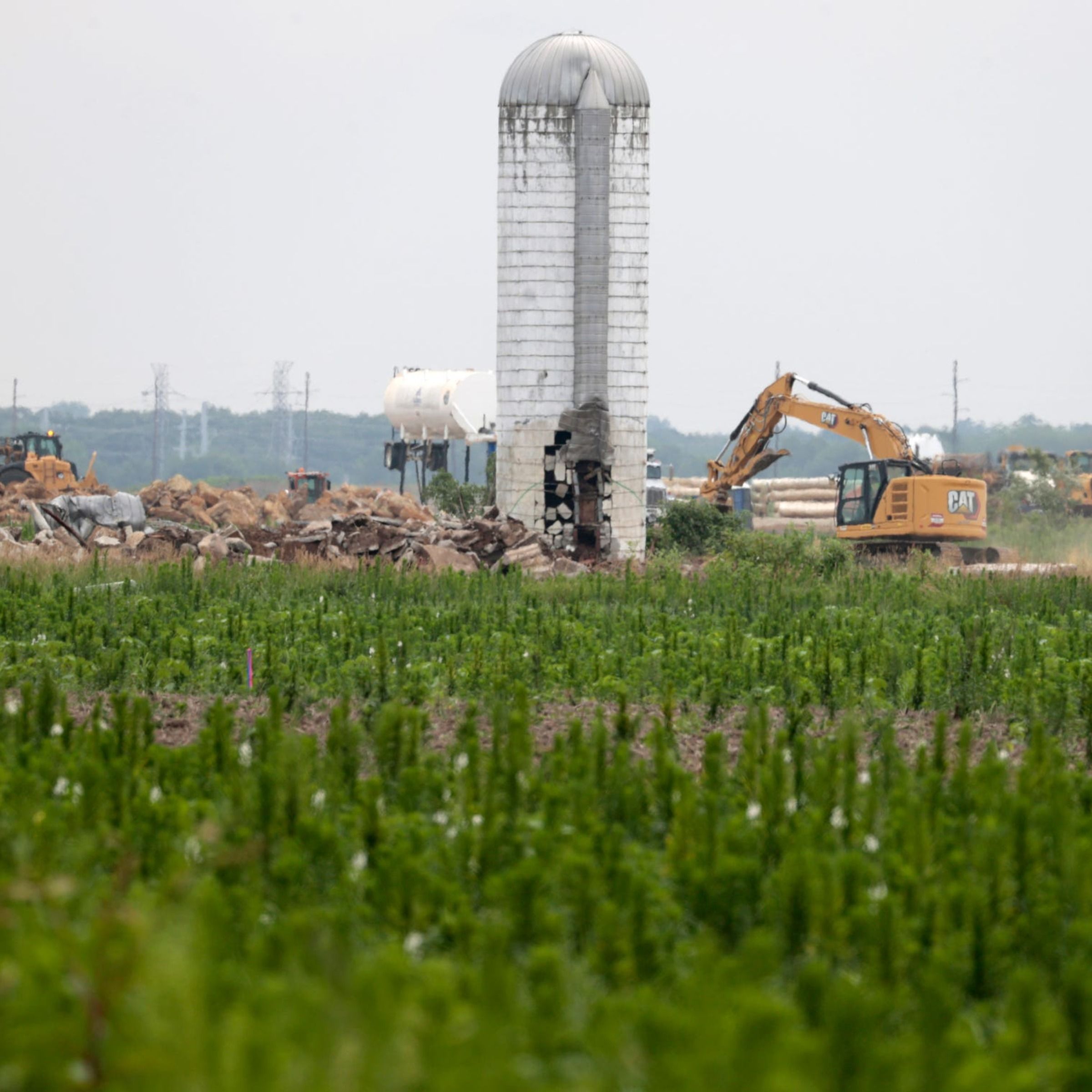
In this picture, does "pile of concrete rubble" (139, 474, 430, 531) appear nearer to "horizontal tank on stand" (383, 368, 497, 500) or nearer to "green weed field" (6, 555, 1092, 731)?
"horizontal tank on stand" (383, 368, 497, 500)

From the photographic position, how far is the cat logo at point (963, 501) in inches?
1020

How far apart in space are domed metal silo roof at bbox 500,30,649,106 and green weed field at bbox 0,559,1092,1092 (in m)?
15.1

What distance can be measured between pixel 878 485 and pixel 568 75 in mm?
8882

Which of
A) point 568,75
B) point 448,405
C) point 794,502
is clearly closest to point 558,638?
point 568,75

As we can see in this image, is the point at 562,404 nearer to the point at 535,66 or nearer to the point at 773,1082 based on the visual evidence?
the point at 535,66

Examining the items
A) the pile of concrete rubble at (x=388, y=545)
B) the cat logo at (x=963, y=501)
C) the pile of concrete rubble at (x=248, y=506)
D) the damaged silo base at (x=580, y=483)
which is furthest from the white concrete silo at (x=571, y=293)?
the pile of concrete rubble at (x=248, y=506)

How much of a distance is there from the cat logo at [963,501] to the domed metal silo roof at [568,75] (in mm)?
8401

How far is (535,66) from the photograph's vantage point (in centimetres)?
2428

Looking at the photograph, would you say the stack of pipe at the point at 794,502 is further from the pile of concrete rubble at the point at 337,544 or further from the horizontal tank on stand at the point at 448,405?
the pile of concrete rubble at the point at 337,544

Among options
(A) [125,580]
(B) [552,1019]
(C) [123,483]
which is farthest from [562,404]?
(C) [123,483]

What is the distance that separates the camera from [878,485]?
2672 cm

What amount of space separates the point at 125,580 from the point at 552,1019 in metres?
13.9

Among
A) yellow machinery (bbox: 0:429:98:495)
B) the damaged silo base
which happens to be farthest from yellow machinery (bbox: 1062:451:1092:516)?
yellow machinery (bbox: 0:429:98:495)

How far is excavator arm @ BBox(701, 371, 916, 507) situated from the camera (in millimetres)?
28828
